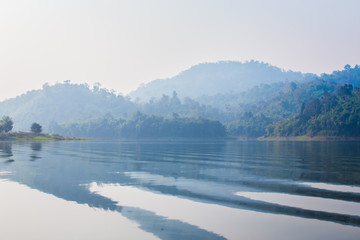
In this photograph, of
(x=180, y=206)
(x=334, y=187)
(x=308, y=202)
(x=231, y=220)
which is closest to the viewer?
(x=231, y=220)

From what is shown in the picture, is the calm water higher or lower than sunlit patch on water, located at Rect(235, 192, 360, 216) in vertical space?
lower

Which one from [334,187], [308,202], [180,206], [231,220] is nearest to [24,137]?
[180,206]

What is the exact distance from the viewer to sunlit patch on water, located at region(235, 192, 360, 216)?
2127 cm

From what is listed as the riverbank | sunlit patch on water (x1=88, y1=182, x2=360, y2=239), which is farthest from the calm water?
the riverbank

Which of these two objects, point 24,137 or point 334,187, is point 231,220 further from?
point 24,137

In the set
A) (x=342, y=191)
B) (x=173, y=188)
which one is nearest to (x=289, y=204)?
(x=342, y=191)

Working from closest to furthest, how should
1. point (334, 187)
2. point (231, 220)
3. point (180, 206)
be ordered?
1. point (231, 220)
2. point (180, 206)
3. point (334, 187)

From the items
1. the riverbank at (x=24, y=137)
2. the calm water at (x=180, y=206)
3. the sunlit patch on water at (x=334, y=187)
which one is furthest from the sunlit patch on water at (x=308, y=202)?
the riverbank at (x=24, y=137)

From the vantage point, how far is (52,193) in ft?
86.5

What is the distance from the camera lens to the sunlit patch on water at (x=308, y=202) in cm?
Answer: 2127

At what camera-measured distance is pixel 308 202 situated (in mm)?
23188

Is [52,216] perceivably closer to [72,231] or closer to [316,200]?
[72,231]

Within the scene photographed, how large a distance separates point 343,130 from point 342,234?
613 feet

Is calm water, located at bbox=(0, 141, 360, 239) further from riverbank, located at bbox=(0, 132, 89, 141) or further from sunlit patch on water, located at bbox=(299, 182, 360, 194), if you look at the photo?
riverbank, located at bbox=(0, 132, 89, 141)
